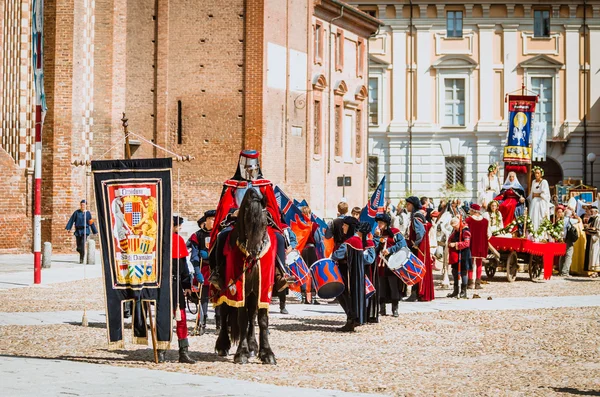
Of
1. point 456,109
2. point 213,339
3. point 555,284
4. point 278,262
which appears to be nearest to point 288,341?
point 213,339

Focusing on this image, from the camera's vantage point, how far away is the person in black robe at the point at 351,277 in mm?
16281

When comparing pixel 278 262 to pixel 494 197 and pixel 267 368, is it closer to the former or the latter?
pixel 267 368

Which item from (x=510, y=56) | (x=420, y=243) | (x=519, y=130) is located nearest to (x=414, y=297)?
(x=420, y=243)

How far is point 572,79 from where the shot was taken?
65.4 meters

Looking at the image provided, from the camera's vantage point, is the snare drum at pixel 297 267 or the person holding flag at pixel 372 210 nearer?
the person holding flag at pixel 372 210

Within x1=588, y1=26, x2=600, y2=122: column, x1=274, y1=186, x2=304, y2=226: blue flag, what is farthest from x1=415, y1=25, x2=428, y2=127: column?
x1=274, y1=186, x2=304, y2=226: blue flag

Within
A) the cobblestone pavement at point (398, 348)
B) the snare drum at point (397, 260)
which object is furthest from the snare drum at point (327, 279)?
the snare drum at point (397, 260)

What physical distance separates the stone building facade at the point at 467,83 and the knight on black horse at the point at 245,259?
169 feet

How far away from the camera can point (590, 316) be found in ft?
61.1

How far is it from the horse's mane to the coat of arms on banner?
95 centimetres

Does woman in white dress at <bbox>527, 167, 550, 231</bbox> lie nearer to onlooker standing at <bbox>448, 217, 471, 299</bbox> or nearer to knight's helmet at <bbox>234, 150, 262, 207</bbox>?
onlooker standing at <bbox>448, 217, 471, 299</bbox>

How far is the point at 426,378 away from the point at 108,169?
13.7 ft

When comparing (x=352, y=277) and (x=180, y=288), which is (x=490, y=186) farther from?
(x=180, y=288)

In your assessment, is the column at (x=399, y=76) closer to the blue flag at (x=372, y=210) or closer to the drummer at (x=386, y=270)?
the drummer at (x=386, y=270)
